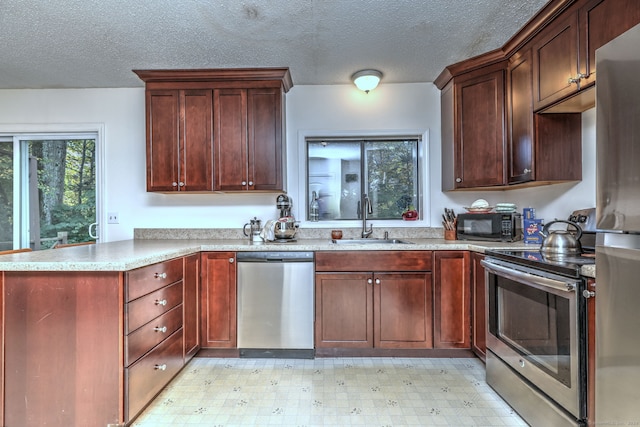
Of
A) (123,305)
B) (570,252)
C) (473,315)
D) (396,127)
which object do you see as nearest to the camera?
(123,305)

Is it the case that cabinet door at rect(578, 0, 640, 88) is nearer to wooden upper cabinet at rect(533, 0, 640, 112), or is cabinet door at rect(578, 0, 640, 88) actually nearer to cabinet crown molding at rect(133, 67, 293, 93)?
wooden upper cabinet at rect(533, 0, 640, 112)

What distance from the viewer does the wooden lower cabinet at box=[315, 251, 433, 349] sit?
2.44m

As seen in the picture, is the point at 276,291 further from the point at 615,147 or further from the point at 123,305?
the point at 615,147

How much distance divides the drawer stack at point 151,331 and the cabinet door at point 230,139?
861 mm

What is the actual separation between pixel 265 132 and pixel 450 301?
1967mm

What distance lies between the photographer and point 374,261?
2451 mm

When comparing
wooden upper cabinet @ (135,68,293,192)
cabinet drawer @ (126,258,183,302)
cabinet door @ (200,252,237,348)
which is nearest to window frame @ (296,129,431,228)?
wooden upper cabinet @ (135,68,293,192)

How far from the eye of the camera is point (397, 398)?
193 cm

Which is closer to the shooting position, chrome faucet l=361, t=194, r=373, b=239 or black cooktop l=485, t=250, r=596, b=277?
black cooktop l=485, t=250, r=596, b=277

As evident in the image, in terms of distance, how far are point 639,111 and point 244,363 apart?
8.30 ft

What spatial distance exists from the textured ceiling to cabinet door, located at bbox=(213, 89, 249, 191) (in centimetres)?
27

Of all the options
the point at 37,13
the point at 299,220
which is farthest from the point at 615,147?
the point at 37,13

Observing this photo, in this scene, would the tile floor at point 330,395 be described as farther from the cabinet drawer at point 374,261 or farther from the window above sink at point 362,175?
the window above sink at point 362,175

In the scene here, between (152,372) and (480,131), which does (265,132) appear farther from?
(152,372)
